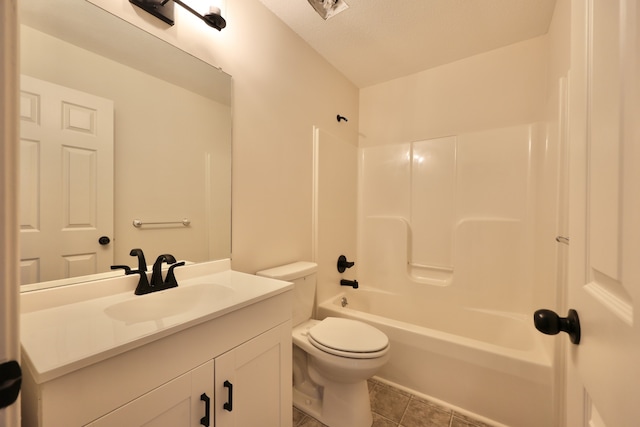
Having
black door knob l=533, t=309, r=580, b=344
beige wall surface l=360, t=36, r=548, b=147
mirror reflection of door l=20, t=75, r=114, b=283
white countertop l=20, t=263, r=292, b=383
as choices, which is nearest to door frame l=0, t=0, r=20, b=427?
white countertop l=20, t=263, r=292, b=383

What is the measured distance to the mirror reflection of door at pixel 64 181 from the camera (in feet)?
2.65

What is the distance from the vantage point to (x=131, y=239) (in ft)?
3.43

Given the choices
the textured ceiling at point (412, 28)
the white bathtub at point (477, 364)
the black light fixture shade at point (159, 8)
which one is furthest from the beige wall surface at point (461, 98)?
the black light fixture shade at point (159, 8)

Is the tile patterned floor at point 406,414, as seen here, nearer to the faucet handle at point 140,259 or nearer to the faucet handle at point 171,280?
the faucet handle at point 171,280

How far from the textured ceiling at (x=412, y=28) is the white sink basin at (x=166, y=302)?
5.49 feet

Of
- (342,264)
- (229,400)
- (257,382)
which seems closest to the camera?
(229,400)

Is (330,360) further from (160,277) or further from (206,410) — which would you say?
(160,277)

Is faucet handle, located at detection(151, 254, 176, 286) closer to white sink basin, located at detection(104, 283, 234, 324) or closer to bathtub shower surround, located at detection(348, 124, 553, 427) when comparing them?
white sink basin, located at detection(104, 283, 234, 324)

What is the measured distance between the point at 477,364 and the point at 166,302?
1.63m

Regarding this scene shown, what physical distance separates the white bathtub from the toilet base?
392mm

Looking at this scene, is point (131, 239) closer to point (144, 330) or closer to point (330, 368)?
point (144, 330)

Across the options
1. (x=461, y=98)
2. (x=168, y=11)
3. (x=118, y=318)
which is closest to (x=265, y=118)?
(x=168, y=11)

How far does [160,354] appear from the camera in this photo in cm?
68

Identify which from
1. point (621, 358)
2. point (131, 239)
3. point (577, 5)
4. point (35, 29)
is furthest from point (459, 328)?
point (35, 29)
